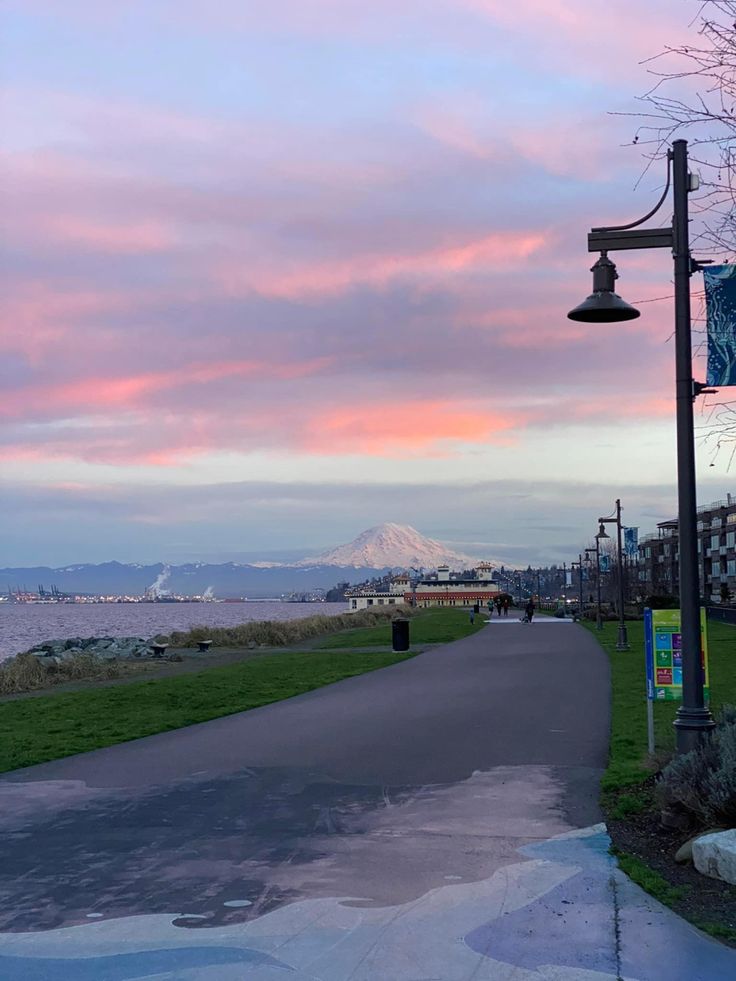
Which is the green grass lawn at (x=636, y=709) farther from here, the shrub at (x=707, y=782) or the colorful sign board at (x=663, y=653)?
the shrub at (x=707, y=782)

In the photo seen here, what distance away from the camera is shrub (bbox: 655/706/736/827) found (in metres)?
7.29

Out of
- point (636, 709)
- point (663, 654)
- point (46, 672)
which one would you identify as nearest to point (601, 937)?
point (663, 654)

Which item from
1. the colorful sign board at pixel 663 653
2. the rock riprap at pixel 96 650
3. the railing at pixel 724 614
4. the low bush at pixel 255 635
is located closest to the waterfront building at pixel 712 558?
the railing at pixel 724 614

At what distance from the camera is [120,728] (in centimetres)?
1512

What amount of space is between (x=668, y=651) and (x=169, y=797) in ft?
18.1

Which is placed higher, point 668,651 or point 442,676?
point 668,651

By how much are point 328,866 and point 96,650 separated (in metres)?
34.1

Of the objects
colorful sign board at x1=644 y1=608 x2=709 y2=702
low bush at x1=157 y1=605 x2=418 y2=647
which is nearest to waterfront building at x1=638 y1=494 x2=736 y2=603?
low bush at x1=157 y1=605 x2=418 y2=647

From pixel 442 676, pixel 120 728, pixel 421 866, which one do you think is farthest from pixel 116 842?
pixel 442 676

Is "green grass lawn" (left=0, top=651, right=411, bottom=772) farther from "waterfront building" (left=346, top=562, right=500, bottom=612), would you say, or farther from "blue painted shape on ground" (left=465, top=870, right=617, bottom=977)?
"waterfront building" (left=346, top=562, right=500, bottom=612)

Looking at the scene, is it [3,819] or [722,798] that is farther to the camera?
[3,819]

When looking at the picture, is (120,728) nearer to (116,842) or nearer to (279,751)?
(279,751)

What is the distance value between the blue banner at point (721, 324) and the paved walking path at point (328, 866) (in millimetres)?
3872

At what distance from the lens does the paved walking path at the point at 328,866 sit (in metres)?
5.51
